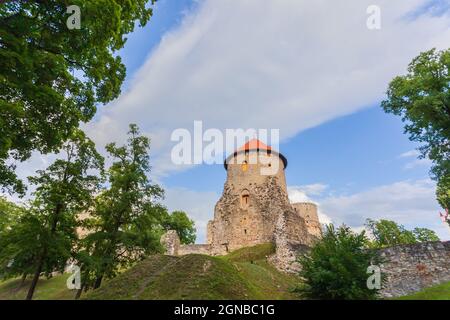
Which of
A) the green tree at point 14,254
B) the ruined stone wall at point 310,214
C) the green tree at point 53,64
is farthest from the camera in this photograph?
the ruined stone wall at point 310,214

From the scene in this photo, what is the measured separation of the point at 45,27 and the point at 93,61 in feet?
5.46

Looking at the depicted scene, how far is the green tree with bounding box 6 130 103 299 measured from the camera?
14867 millimetres

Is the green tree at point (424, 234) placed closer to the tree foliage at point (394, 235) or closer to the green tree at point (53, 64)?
the tree foliage at point (394, 235)

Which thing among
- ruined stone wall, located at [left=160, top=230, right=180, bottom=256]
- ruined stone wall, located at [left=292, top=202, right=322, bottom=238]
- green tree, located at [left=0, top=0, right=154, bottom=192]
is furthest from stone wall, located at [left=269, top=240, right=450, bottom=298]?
ruined stone wall, located at [left=292, top=202, right=322, bottom=238]

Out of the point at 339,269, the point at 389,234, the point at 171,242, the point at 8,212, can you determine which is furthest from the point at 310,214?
the point at 339,269

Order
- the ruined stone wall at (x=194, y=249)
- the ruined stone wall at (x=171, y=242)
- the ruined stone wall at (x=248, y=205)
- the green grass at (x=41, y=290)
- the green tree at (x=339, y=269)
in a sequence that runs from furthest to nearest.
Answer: the ruined stone wall at (x=194, y=249) → the ruined stone wall at (x=171, y=242) → the ruined stone wall at (x=248, y=205) → the green grass at (x=41, y=290) → the green tree at (x=339, y=269)

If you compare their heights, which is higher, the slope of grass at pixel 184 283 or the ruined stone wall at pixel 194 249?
the ruined stone wall at pixel 194 249

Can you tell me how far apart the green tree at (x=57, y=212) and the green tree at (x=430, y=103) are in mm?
20117

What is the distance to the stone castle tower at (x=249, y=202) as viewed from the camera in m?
27.7

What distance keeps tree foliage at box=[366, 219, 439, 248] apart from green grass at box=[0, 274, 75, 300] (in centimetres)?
4385

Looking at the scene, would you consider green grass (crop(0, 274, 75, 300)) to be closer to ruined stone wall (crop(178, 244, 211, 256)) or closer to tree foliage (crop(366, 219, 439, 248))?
ruined stone wall (crop(178, 244, 211, 256))

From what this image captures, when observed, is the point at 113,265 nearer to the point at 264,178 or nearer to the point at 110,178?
the point at 110,178

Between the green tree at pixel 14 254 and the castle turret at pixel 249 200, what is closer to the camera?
the green tree at pixel 14 254

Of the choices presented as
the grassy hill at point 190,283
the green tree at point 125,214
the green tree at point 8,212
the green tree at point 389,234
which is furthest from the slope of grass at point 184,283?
the green tree at point 389,234
